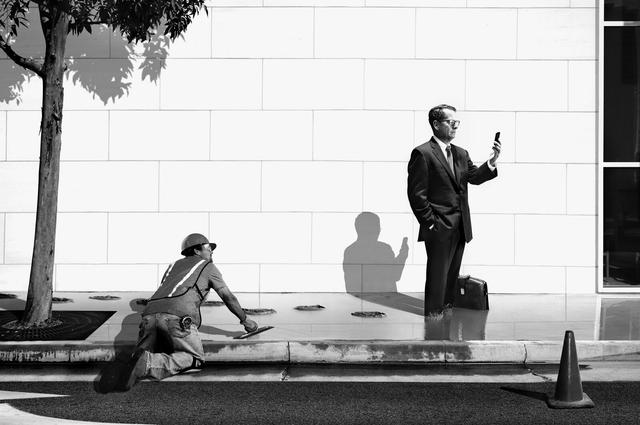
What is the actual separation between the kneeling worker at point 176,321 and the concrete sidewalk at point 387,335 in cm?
51

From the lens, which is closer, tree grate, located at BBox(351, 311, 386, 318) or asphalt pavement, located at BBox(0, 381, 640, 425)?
asphalt pavement, located at BBox(0, 381, 640, 425)

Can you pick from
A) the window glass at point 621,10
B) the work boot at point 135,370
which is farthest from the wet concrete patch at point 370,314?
the window glass at point 621,10

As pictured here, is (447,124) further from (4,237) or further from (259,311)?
(4,237)

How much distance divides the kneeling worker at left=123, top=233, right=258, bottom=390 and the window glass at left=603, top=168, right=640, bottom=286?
6.66 metres

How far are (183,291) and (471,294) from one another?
4288mm

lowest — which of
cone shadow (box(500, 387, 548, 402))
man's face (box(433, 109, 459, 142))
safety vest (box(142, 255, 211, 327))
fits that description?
cone shadow (box(500, 387, 548, 402))

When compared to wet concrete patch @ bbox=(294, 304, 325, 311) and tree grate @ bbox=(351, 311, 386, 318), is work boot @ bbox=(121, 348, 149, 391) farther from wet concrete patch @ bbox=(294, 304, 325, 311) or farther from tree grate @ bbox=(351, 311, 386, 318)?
wet concrete patch @ bbox=(294, 304, 325, 311)

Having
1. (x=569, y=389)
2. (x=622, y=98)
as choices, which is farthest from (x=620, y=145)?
(x=569, y=389)

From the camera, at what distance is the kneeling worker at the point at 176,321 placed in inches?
302

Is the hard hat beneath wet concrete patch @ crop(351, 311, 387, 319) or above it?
above

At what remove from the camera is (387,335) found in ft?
29.7

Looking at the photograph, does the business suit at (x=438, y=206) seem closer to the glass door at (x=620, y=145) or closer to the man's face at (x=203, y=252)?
the man's face at (x=203, y=252)

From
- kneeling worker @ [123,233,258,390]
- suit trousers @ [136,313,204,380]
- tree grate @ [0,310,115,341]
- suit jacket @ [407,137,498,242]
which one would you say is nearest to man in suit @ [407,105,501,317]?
suit jacket @ [407,137,498,242]

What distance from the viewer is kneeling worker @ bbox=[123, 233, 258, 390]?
25.2 feet
